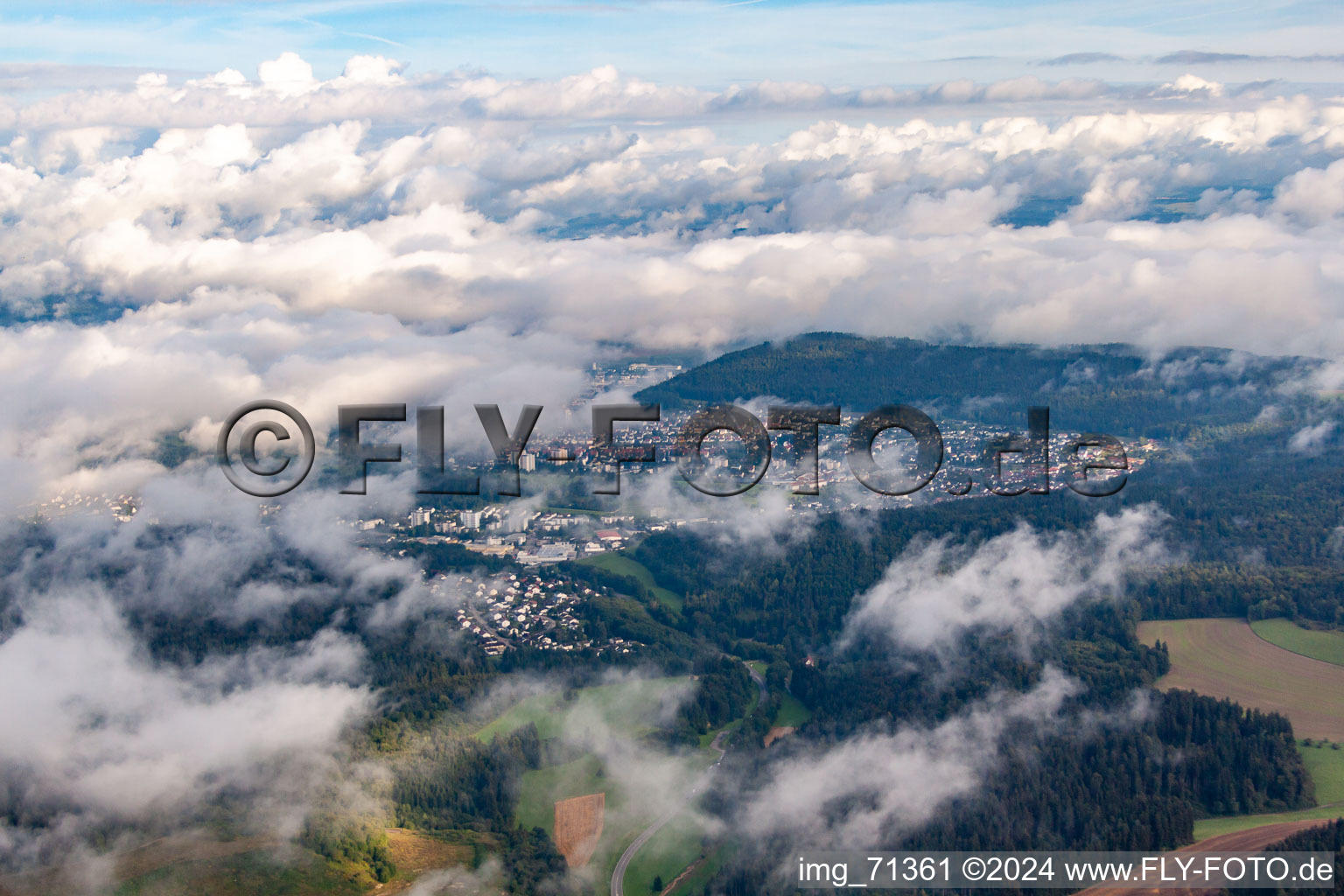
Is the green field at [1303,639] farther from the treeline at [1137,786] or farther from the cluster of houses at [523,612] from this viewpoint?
the cluster of houses at [523,612]

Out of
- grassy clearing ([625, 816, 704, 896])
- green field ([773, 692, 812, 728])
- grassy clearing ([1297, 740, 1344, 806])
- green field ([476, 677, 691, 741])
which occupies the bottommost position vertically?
grassy clearing ([625, 816, 704, 896])

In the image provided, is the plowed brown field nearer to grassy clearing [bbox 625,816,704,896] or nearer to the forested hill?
grassy clearing [bbox 625,816,704,896]

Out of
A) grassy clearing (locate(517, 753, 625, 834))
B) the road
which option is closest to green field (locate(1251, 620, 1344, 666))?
the road

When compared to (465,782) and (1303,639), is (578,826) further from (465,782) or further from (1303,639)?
(1303,639)

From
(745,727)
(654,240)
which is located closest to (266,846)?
(745,727)

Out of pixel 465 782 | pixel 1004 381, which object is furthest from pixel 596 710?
pixel 1004 381

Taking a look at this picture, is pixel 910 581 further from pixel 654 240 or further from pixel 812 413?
pixel 654 240

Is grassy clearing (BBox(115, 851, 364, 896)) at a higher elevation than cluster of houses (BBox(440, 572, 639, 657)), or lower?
lower
